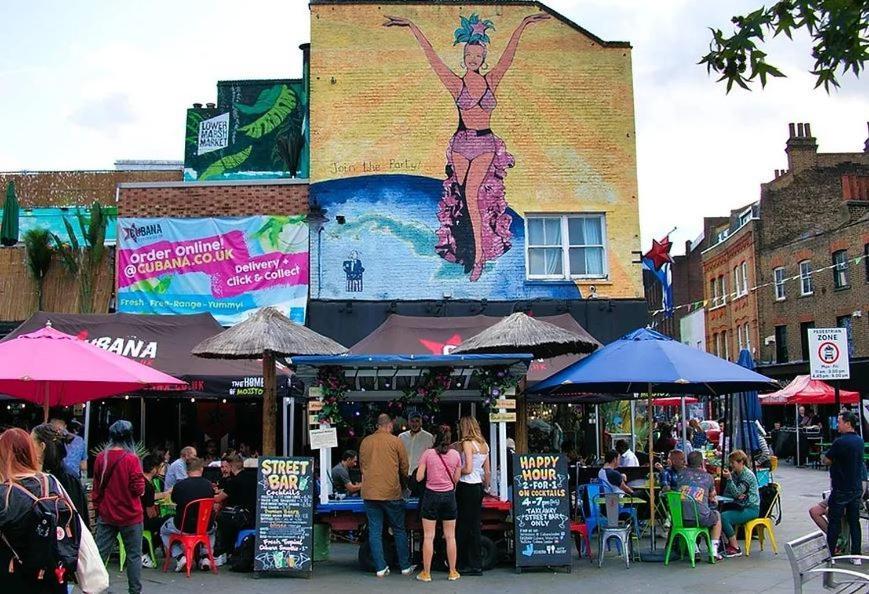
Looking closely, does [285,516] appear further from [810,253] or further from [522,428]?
[810,253]

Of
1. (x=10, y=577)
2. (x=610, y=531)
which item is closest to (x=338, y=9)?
(x=610, y=531)

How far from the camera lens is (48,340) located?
1049 cm

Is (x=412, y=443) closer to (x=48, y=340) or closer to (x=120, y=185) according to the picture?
(x=48, y=340)

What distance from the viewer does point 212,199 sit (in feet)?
63.4

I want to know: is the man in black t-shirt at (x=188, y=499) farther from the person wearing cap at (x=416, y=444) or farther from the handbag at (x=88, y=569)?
the handbag at (x=88, y=569)

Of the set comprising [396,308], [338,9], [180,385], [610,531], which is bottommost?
[610,531]

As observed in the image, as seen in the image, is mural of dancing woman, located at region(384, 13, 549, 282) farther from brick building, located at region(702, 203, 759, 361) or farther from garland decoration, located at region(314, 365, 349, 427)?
brick building, located at region(702, 203, 759, 361)

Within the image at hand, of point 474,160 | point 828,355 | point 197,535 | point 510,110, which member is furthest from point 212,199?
point 828,355

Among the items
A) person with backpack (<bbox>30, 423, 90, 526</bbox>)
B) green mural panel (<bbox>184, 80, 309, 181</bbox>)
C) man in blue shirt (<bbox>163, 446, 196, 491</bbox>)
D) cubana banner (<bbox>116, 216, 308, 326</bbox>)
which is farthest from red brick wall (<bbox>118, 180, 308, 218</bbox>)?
person with backpack (<bbox>30, 423, 90, 526</bbox>)

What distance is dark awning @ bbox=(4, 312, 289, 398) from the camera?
586 inches

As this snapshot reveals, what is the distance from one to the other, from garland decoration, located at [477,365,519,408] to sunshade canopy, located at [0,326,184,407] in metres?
3.88

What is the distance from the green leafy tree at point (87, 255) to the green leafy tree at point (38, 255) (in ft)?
0.70

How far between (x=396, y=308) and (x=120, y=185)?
6.21 m

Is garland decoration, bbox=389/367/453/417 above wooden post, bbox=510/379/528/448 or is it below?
above
